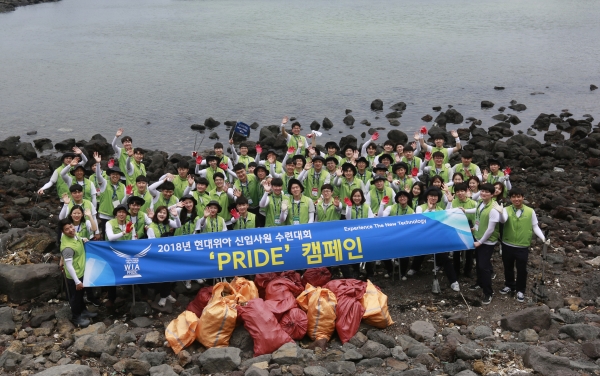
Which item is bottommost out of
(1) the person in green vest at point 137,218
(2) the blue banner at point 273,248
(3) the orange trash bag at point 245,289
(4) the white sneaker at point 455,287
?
(4) the white sneaker at point 455,287

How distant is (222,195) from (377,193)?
3.44m

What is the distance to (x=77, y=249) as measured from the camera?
1034 centimetres

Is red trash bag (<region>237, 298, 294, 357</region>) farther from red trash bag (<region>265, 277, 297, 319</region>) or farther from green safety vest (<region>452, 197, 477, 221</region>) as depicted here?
green safety vest (<region>452, 197, 477, 221</region>)

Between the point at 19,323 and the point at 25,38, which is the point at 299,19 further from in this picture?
the point at 19,323

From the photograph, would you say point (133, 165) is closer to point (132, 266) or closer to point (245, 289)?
point (132, 266)

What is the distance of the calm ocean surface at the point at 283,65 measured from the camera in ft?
118

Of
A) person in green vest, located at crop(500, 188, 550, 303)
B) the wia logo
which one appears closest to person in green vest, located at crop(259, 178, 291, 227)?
the wia logo

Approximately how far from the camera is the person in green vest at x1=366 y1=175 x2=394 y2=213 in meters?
12.5

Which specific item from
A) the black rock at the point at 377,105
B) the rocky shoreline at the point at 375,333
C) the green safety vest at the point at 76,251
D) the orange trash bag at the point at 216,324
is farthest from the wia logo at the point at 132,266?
the black rock at the point at 377,105

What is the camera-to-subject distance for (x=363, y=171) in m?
13.8

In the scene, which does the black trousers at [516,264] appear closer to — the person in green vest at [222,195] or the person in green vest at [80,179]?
the person in green vest at [222,195]

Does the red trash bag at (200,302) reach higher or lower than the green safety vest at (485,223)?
lower

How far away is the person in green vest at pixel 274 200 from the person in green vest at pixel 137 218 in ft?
8.20

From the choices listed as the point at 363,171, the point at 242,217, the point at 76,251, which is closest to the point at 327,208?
the point at 242,217
